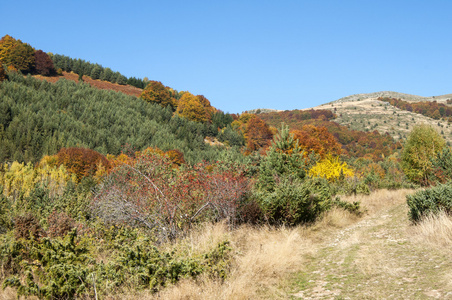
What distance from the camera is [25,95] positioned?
7488cm

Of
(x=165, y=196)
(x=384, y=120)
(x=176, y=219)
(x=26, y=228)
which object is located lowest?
(x=176, y=219)

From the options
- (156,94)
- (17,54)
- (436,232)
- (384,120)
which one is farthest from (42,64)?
(384,120)

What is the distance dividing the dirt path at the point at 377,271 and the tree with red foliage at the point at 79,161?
4956cm

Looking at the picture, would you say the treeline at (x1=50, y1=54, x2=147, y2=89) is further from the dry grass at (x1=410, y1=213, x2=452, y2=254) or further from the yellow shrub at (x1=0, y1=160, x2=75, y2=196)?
the dry grass at (x1=410, y1=213, x2=452, y2=254)

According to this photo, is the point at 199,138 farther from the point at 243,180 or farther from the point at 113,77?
the point at 243,180

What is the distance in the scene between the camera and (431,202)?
9586 millimetres

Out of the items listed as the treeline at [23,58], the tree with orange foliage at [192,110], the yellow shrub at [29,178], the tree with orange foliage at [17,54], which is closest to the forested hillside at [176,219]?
the yellow shrub at [29,178]

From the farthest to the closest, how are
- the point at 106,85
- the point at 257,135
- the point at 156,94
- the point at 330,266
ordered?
1. the point at 106,85
2. the point at 156,94
3. the point at 257,135
4. the point at 330,266


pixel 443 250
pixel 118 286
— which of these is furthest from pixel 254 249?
pixel 443 250

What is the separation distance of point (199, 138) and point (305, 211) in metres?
78.2

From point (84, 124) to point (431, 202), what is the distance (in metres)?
75.1

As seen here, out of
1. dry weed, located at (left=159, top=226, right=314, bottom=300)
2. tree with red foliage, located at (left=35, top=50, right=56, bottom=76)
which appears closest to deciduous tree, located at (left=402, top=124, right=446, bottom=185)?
dry weed, located at (left=159, top=226, right=314, bottom=300)

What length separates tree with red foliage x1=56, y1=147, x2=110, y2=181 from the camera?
53812mm

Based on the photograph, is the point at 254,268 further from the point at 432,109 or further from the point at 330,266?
the point at 432,109
